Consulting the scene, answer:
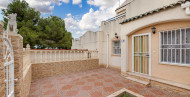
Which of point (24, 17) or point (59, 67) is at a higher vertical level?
point (24, 17)

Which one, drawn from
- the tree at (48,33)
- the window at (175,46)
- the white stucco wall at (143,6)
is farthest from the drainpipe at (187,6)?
the tree at (48,33)

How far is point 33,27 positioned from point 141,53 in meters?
14.4

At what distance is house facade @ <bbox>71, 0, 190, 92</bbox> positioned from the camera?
3516 mm

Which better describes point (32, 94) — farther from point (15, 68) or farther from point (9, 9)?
point (9, 9)

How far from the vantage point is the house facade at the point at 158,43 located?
352 cm

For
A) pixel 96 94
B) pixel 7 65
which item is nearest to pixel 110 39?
pixel 96 94

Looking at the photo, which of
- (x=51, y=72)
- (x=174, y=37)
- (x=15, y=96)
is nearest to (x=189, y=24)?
(x=174, y=37)

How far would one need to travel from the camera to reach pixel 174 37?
386cm

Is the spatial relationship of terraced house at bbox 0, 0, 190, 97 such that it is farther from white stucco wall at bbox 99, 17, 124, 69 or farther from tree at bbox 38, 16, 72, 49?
tree at bbox 38, 16, 72, 49

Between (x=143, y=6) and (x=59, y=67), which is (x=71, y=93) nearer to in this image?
(x=59, y=67)

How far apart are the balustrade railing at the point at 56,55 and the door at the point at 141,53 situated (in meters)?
4.49

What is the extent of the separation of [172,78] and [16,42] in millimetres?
6361

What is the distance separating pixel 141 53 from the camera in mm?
5062

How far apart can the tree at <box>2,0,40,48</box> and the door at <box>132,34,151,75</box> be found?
471 inches
